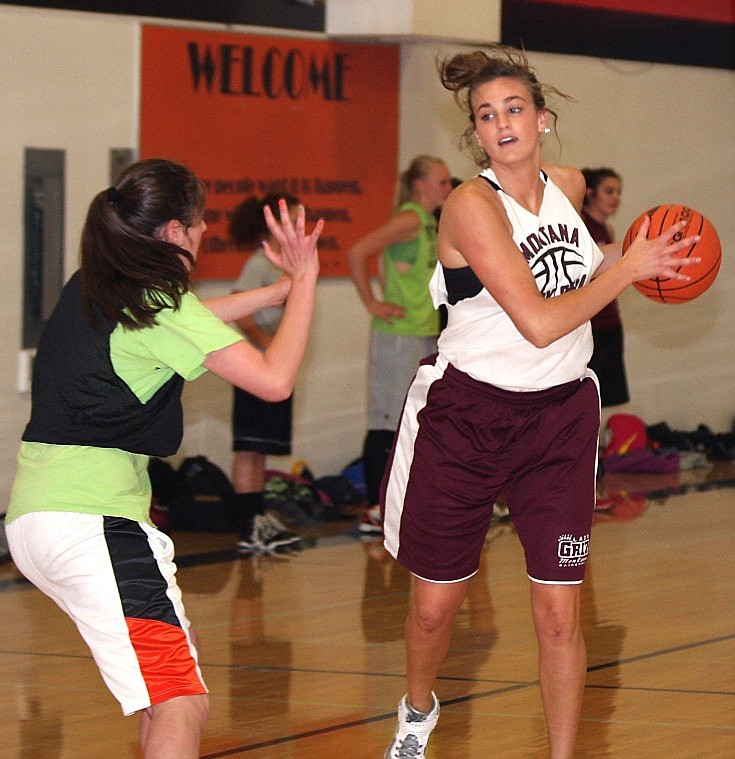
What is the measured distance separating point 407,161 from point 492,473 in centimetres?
571

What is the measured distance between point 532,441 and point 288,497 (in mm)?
4557

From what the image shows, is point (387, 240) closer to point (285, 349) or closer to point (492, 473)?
point (492, 473)

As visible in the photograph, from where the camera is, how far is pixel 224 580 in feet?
21.9

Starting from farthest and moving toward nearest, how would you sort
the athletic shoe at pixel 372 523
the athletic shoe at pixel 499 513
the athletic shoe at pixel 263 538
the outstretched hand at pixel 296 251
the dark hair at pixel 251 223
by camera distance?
the athletic shoe at pixel 499 513
the athletic shoe at pixel 372 523
the athletic shoe at pixel 263 538
the dark hair at pixel 251 223
the outstretched hand at pixel 296 251

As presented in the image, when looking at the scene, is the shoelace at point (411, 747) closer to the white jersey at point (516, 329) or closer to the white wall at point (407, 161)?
the white jersey at point (516, 329)

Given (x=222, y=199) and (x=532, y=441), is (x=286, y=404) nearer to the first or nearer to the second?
(x=222, y=199)

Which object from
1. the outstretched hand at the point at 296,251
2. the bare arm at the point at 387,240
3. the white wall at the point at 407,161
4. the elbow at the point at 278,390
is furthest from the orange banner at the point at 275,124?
the elbow at the point at 278,390

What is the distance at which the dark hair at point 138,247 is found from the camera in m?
3.05

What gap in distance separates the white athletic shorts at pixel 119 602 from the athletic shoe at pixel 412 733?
1032 millimetres

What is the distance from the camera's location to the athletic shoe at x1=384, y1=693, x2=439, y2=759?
3.97 meters

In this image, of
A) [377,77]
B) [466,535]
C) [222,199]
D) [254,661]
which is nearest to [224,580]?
[254,661]

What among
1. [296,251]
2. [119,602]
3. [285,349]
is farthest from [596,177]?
[119,602]

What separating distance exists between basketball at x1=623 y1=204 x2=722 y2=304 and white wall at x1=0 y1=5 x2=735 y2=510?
14.3 ft

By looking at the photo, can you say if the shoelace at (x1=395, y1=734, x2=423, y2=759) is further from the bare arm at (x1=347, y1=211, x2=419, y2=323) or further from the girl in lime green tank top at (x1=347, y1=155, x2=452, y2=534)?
the bare arm at (x1=347, y1=211, x2=419, y2=323)
